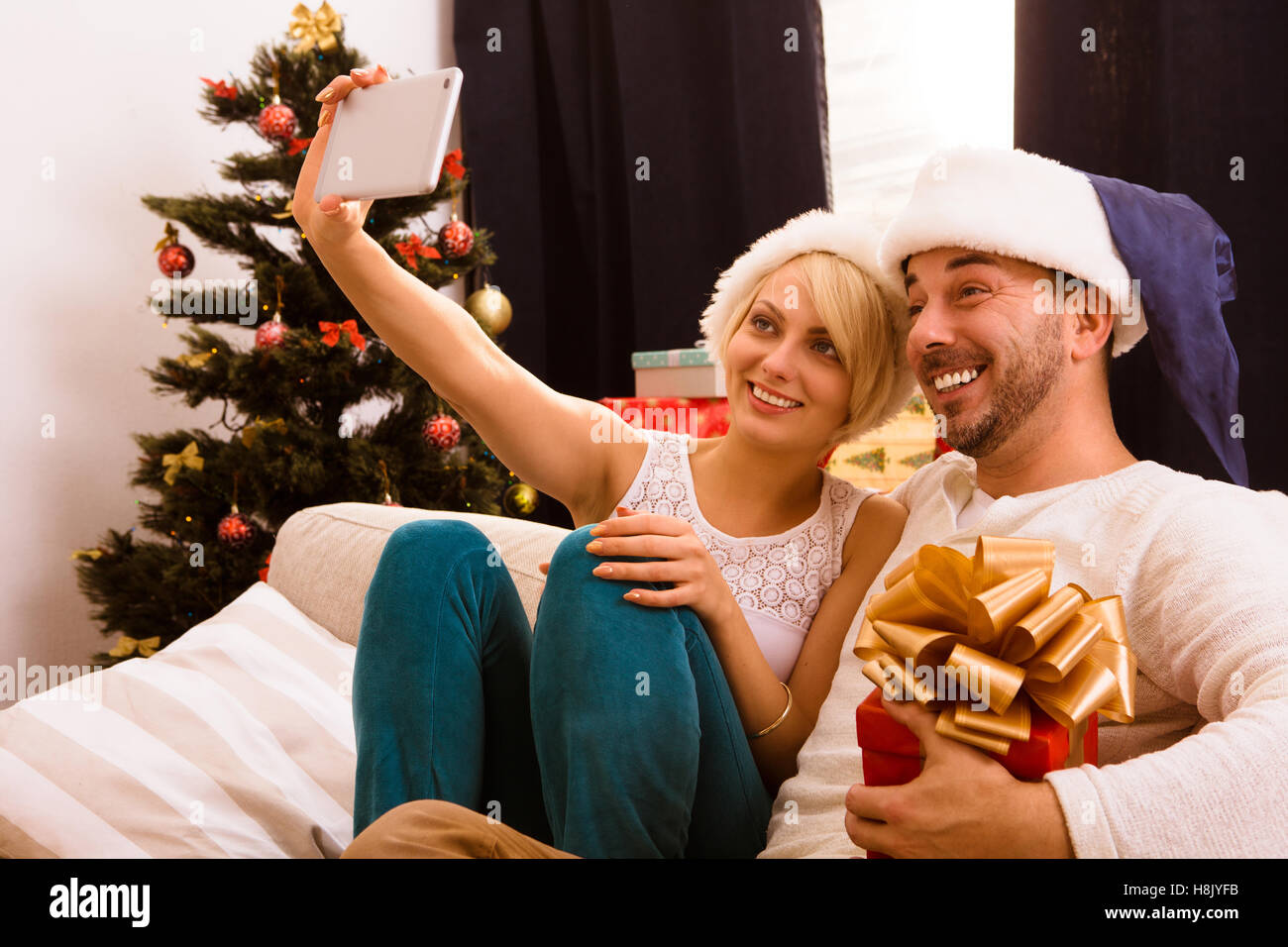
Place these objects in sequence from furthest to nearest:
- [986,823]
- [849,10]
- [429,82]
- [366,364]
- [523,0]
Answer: [523,0], [849,10], [366,364], [429,82], [986,823]

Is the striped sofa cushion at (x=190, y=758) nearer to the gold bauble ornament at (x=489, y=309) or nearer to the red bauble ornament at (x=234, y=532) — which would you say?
the red bauble ornament at (x=234, y=532)

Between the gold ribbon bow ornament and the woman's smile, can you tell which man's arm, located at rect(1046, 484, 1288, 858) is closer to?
the woman's smile

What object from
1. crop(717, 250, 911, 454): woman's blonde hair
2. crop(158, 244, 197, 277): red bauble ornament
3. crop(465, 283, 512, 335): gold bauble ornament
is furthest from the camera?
crop(465, 283, 512, 335): gold bauble ornament

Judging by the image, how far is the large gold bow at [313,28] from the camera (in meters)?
2.36

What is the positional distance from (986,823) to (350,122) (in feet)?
3.18

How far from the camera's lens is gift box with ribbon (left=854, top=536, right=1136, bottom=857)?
0.68m

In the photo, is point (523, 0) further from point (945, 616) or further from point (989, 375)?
point (945, 616)

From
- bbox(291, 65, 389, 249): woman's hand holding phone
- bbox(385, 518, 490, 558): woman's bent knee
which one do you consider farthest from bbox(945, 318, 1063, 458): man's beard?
bbox(291, 65, 389, 249): woman's hand holding phone

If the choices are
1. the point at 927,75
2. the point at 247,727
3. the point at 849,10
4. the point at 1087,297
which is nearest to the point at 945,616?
the point at 1087,297

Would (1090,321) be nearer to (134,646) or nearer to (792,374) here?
(792,374)

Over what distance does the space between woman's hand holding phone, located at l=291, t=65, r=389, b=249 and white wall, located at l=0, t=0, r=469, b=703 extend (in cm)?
129

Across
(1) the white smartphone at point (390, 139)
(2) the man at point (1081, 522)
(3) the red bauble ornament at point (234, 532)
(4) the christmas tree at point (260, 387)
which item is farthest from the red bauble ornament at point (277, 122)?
(2) the man at point (1081, 522)

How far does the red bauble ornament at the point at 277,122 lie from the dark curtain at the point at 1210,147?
6.01 feet

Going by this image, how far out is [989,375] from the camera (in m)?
1.10
